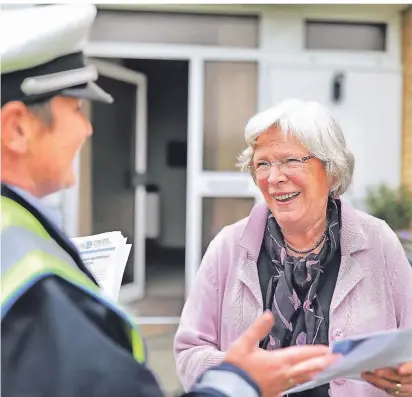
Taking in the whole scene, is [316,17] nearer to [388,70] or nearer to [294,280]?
[388,70]

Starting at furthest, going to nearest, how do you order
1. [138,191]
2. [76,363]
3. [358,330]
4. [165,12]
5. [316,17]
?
1. [138,191]
2. [316,17]
3. [165,12]
4. [358,330]
5. [76,363]

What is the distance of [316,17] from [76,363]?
3121 millimetres

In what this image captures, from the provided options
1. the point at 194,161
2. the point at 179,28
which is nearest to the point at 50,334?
the point at 194,161

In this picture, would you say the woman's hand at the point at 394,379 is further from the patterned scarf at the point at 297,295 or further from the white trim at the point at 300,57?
the white trim at the point at 300,57

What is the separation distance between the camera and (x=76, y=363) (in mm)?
578

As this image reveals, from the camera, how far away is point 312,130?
1.07 m

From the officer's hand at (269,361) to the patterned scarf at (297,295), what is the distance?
1.32 ft

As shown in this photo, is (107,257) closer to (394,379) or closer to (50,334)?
(50,334)

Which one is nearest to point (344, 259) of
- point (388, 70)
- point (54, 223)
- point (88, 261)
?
point (88, 261)

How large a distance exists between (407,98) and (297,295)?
2.49 meters

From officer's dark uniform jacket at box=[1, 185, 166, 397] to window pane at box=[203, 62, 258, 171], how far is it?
9.47 feet

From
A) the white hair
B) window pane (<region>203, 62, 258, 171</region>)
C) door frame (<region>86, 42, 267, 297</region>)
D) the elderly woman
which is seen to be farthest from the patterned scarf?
window pane (<region>203, 62, 258, 171</region>)

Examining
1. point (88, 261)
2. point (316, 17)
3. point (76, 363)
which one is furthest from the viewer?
point (316, 17)

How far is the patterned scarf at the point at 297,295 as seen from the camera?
1.11 m
